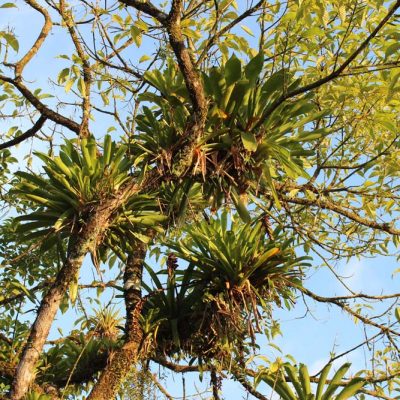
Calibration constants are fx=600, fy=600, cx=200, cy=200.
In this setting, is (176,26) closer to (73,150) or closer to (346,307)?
(73,150)

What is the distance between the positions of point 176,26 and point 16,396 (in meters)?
2.14

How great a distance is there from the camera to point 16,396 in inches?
119

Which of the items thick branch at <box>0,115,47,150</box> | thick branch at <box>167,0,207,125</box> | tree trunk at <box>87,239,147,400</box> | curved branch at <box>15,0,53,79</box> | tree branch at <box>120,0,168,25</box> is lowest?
tree trunk at <box>87,239,147,400</box>

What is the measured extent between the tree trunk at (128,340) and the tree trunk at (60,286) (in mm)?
441

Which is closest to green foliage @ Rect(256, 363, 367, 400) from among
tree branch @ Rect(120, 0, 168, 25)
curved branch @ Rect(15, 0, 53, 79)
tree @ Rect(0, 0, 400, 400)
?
tree @ Rect(0, 0, 400, 400)

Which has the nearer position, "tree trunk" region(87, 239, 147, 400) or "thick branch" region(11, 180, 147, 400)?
"thick branch" region(11, 180, 147, 400)

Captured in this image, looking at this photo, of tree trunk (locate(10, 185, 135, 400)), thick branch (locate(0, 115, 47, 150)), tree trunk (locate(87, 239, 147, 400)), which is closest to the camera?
tree trunk (locate(10, 185, 135, 400))

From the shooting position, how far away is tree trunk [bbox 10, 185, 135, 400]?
3082 mm

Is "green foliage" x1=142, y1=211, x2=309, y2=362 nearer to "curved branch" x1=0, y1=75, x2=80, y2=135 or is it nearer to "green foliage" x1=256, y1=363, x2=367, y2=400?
"green foliage" x1=256, y1=363, x2=367, y2=400

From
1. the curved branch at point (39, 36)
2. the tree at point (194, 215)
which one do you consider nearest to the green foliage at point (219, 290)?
the tree at point (194, 215)

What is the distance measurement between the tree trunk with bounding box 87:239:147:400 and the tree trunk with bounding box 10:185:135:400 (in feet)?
1.45

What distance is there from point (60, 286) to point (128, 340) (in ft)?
2.00

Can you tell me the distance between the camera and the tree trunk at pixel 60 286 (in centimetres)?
308

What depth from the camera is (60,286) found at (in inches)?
131
